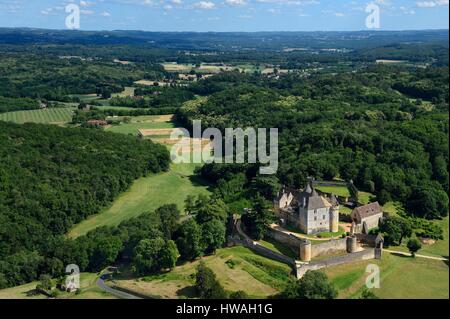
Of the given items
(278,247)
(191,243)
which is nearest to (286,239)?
(278,247)

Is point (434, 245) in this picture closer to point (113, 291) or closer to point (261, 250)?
point (261, 250)

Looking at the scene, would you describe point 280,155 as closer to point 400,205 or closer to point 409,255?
point 400,205

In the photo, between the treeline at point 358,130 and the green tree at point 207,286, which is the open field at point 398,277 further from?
the treeline at point 358,130

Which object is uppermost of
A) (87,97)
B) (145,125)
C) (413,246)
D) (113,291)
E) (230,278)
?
(87,97)

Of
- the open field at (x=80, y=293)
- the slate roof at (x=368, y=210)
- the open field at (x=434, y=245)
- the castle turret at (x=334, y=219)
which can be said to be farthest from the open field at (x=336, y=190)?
the open field at (x=80, y=293)

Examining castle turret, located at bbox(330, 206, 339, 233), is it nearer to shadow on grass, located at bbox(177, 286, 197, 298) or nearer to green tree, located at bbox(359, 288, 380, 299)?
green tree, located at bbox(359, 288, 380, 299)

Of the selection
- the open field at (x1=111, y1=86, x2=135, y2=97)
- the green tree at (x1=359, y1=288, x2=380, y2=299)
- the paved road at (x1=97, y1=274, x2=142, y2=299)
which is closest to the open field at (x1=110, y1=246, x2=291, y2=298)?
the paved road at (x1=97, y1=274, x2=142, y2=299)
